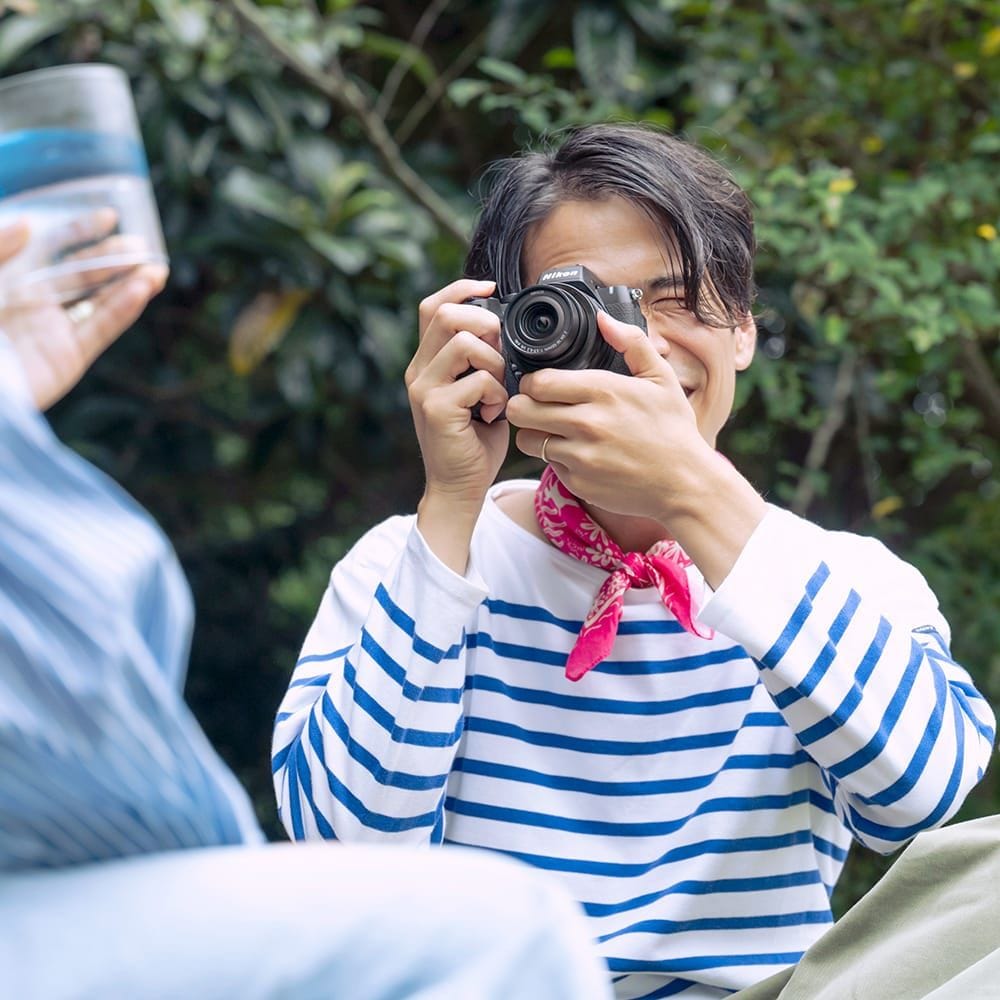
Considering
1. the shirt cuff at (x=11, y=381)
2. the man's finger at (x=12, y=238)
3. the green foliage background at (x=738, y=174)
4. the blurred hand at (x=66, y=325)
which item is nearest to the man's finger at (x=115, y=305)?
the blurred hand at (x=66, y=325)

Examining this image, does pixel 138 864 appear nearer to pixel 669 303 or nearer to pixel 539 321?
pixel 539 321

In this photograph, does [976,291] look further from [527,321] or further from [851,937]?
[851,937]

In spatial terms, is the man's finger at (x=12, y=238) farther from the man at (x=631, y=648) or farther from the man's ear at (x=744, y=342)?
the man's ear at (x=744, y=342)

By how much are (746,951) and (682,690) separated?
0.25 m

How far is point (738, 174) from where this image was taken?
233 cm

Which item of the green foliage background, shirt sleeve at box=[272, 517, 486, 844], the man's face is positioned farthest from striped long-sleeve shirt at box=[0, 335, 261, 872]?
the green foliage background

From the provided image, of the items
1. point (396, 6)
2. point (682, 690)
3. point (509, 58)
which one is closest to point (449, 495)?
point (682, 690)

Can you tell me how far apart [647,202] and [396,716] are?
1.80 feet

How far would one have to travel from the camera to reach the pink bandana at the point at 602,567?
1.30 m

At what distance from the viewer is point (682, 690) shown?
1.35 meters

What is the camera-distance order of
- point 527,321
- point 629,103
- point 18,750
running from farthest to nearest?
1. point 629,103
2. point 527,321
3. point 18,750

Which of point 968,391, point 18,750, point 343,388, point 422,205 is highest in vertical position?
point 18,750

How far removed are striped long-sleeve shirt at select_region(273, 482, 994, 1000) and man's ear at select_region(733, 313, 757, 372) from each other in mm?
219

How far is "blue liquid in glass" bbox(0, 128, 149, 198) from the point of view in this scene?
908mm
